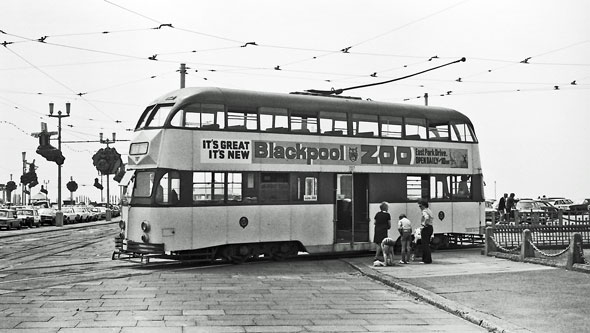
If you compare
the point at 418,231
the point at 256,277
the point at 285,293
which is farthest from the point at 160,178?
the point at 418,231

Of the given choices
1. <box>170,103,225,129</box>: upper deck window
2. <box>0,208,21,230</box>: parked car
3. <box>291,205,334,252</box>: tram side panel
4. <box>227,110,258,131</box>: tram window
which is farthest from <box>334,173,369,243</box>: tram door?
<box>0,208,21,230</box>: parked car

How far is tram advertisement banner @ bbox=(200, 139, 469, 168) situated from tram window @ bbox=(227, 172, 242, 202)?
39 cm

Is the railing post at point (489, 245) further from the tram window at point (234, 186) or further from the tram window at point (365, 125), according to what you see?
the tram window at point (234, 186)

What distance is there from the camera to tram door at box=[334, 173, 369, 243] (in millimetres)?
20828

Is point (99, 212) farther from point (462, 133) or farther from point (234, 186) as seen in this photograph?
point (234, 186)

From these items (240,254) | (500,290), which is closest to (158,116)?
(240,254)

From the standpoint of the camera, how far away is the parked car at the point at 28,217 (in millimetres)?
48603

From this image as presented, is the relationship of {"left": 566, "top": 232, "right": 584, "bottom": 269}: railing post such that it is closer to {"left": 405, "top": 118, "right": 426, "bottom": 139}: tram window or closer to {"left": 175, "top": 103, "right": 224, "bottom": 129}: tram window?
{"left": 405, "top": 118, "right": 426, "bottom": 139}: tram window

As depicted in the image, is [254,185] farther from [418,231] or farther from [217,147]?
[418,231]

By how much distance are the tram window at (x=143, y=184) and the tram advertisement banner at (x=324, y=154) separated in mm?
1351

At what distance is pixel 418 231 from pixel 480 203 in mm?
5137

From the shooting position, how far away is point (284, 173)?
19641 millimetres

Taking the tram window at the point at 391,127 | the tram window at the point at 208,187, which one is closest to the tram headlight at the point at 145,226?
the tram window at the point at 208,187

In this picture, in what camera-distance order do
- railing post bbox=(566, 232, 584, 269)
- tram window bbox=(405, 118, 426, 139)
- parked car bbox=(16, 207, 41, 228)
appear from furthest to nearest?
parked car bbox=(16, 207, 41, 228)
tram window bbox=(405, 118, 426, 139)
railing post bbox=(566, 232, 584, 269)
